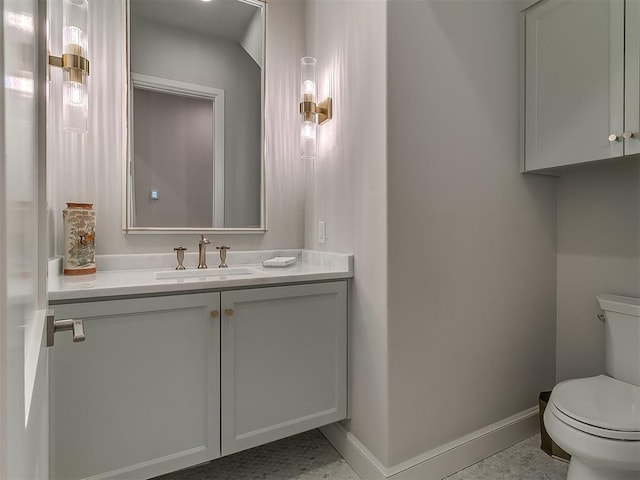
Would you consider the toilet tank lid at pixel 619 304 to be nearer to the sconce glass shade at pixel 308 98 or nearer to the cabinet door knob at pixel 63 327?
the sconce glass shade at pixel 308 98

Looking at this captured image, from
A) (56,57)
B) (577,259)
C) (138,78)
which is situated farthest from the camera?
(577,259)

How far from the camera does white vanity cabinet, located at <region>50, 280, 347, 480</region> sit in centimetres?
114

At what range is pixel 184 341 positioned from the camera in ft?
4.22

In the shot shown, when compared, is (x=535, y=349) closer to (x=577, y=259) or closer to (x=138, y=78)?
(x=577, y=259)

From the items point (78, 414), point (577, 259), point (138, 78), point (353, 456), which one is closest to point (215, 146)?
point (138, 78)

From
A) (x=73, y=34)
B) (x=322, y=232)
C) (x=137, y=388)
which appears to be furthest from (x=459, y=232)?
(x=73, y=34)

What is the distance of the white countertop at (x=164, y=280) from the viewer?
116cm

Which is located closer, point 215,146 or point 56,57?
point 56,57

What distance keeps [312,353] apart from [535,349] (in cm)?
126

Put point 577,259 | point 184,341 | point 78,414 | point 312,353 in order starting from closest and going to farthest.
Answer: point 78,414 < point 184,341 < point 312,353 < point 577,259

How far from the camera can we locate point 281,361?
58.1 inches

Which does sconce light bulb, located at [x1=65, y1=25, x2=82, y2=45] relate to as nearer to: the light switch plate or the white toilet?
the light switch plate

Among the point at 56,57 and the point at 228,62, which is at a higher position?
the point at 228,62

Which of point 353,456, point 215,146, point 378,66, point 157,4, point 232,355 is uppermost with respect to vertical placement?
point 157,4
